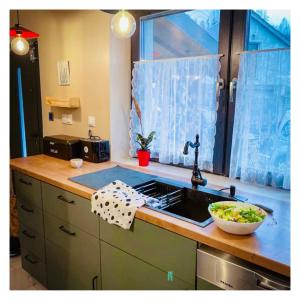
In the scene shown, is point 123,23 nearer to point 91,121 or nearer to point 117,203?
point 117,203

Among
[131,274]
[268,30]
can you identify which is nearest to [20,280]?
[131,274]

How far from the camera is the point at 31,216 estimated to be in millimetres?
2135

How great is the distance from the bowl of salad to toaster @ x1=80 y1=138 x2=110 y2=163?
1.26 meters

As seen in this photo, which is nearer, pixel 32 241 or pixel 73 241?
pixel 73 241

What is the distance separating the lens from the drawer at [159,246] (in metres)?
1.18

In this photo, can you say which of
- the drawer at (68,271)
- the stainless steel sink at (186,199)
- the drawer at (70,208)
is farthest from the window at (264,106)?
the drawer at (68,271)

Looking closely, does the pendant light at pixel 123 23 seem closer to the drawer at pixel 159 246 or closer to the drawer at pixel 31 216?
the drawer at pixel 159 246

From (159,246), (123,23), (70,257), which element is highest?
(123,23)

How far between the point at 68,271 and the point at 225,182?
4.00ft

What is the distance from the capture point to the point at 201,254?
3.71 feet

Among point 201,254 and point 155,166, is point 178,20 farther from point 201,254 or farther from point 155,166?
point 201,254

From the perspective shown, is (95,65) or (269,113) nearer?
(269,113)

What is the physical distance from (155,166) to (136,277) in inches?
38.6
